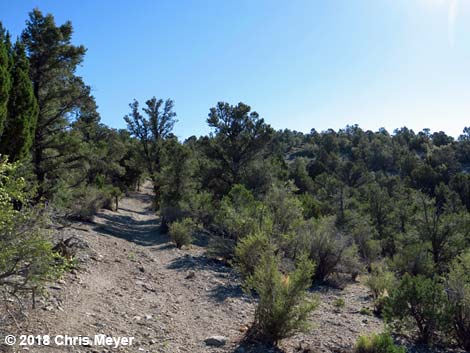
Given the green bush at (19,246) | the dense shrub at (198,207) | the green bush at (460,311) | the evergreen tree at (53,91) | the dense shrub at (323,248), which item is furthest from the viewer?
the dense shrub at (198,207)

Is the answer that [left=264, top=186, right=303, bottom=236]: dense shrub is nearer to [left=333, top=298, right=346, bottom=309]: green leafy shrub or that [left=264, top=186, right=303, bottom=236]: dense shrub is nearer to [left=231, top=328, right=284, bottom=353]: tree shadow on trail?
[left=333, top=298, right=346, bottom=309]: green leafy shrub

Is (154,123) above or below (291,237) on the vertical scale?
above

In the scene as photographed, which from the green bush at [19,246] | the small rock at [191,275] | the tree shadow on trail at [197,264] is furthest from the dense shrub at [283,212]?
the green bush at [19,246]

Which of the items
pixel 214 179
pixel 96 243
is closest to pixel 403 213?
pixel 214 179

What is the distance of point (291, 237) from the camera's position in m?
13.8

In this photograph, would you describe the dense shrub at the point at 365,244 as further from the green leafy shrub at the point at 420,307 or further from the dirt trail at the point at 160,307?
the green leafy shrub at the point at 420,307

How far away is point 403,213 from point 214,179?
15161 mm

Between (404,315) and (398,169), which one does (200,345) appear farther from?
(398,169)

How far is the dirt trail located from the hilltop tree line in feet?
2.50

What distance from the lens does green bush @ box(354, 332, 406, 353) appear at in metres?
6.29

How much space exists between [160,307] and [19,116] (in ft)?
27.6

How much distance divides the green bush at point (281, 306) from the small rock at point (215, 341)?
60 centimetres

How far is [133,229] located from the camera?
2112 centimetres

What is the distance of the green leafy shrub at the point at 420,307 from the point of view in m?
8.18
